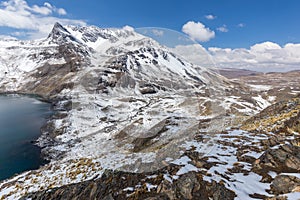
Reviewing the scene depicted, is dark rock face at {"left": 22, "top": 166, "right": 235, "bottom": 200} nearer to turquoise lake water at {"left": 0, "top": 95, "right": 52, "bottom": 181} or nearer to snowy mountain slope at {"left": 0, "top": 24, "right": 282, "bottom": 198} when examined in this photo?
snowy mountain slope at {"left": 0, "top": 24, "right": 282, "bottom": 198}

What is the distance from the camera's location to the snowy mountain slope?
17.4 m

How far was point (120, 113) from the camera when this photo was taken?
78.4m

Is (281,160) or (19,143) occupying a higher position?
(281,160)

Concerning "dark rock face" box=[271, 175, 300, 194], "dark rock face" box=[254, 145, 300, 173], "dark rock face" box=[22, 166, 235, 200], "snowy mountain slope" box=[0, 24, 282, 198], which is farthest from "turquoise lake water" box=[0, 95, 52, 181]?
"dark rock face" box=[271, 175, 300, 194]

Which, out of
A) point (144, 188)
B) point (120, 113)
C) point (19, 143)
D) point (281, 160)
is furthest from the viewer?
point (120, 113)

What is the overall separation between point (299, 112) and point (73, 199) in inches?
779

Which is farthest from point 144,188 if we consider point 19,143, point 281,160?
point 19,143

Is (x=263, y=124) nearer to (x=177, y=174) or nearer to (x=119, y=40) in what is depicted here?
(x=177, y=174)

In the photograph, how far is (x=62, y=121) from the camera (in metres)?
67.1

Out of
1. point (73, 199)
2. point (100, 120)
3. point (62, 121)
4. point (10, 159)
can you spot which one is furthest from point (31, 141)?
point (73, 199)

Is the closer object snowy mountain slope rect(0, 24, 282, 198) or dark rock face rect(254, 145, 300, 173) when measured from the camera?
dark rock face rect(254, 145, 300, 173)

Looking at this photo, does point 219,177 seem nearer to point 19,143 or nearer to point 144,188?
point 144,188

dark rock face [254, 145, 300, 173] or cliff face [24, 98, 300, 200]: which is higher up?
dark rock face [254, 145, 300, 173]

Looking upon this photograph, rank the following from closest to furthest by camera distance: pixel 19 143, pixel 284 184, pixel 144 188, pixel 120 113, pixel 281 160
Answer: pixel 284 184
pixel 144 188
pixel 281 160
pixel 19 143
pixel 120 113
